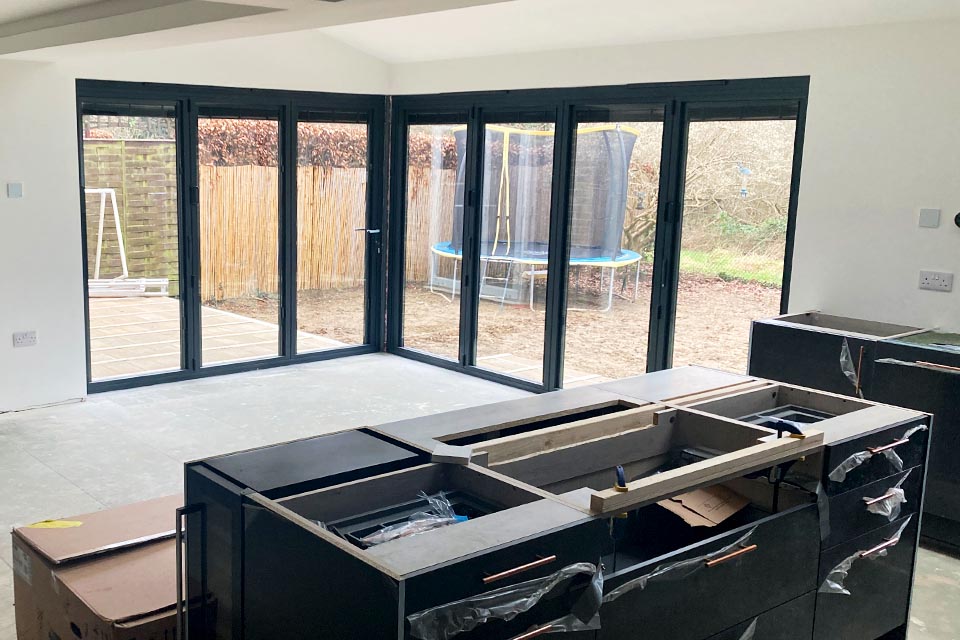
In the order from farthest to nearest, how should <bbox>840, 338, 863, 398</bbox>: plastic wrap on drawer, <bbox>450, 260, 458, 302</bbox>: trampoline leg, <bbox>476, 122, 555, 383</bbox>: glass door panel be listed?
<bbox>450, 260, 458, 302</bbox>: trampoline leg, <bbox>476, 122, 555, 383</bbox>: glass door panel, <bbox>840, 338, 863, 398</bbox>: plastic wrap on drawer

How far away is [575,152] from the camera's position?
6461 millimetres

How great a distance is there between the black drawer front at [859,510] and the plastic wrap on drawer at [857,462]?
55 mm

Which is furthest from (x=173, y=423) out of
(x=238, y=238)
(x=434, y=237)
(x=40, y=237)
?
(x=434, y=237)

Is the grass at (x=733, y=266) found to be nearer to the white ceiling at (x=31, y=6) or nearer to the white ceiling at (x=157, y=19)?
the white ceiling at (x=157, y=19)

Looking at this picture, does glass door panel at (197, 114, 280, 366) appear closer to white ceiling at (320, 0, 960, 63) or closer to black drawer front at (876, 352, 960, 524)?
white ceiling at (320, 0, 960, 63)

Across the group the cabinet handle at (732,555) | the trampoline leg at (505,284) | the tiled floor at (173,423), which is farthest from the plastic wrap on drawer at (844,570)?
the trampoline leg at (505,284)

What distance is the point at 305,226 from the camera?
748 centimetres

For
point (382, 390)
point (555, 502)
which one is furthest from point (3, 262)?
point (555, 502)

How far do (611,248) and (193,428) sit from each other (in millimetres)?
2955

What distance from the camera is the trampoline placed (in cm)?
624

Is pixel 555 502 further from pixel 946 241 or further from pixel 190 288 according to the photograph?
pixel 190 288

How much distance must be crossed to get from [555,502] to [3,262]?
4879 mm

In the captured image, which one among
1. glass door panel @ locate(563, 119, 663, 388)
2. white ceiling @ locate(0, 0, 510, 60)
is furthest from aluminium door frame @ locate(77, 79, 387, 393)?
glass door panel @ locate(563, 119, 663, 388)

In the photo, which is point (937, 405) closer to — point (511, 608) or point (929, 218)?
point (929, 218)
